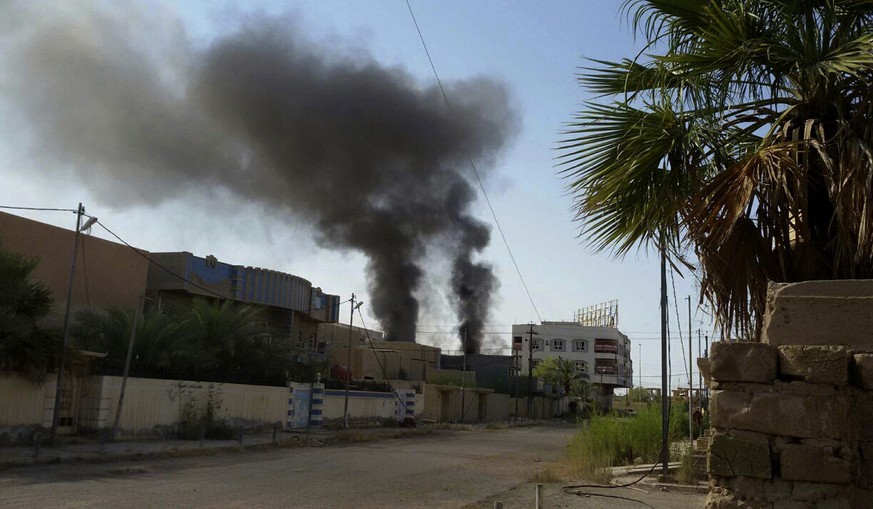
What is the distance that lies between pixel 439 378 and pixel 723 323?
43.5 m

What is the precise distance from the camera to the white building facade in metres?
90.6

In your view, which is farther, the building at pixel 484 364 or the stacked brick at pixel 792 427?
the building at pixel 484 364

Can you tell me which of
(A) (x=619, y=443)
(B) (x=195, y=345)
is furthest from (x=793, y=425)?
(B) (x=195, y=345)

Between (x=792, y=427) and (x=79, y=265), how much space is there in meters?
27.1

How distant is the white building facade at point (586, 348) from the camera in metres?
90.6

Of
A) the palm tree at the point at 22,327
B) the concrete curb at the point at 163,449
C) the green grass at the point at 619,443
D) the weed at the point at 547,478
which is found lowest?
the concrete curb at the point at 163,449

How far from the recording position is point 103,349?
71.8 ft

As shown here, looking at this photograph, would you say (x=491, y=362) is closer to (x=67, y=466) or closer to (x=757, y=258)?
(x=67, y=466)

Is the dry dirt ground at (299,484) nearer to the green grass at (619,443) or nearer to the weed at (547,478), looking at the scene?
the weed at (547,478)

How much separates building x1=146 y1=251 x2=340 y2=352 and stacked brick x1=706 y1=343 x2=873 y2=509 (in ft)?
88.8

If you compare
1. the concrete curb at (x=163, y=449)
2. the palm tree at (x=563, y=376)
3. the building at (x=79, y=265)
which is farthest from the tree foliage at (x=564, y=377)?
the building at (x=79, y=265)

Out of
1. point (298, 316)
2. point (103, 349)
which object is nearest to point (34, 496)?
point (103, 349)

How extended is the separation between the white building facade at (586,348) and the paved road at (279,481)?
71.0 m

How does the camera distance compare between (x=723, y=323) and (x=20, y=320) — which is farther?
(x=20, y=320)
